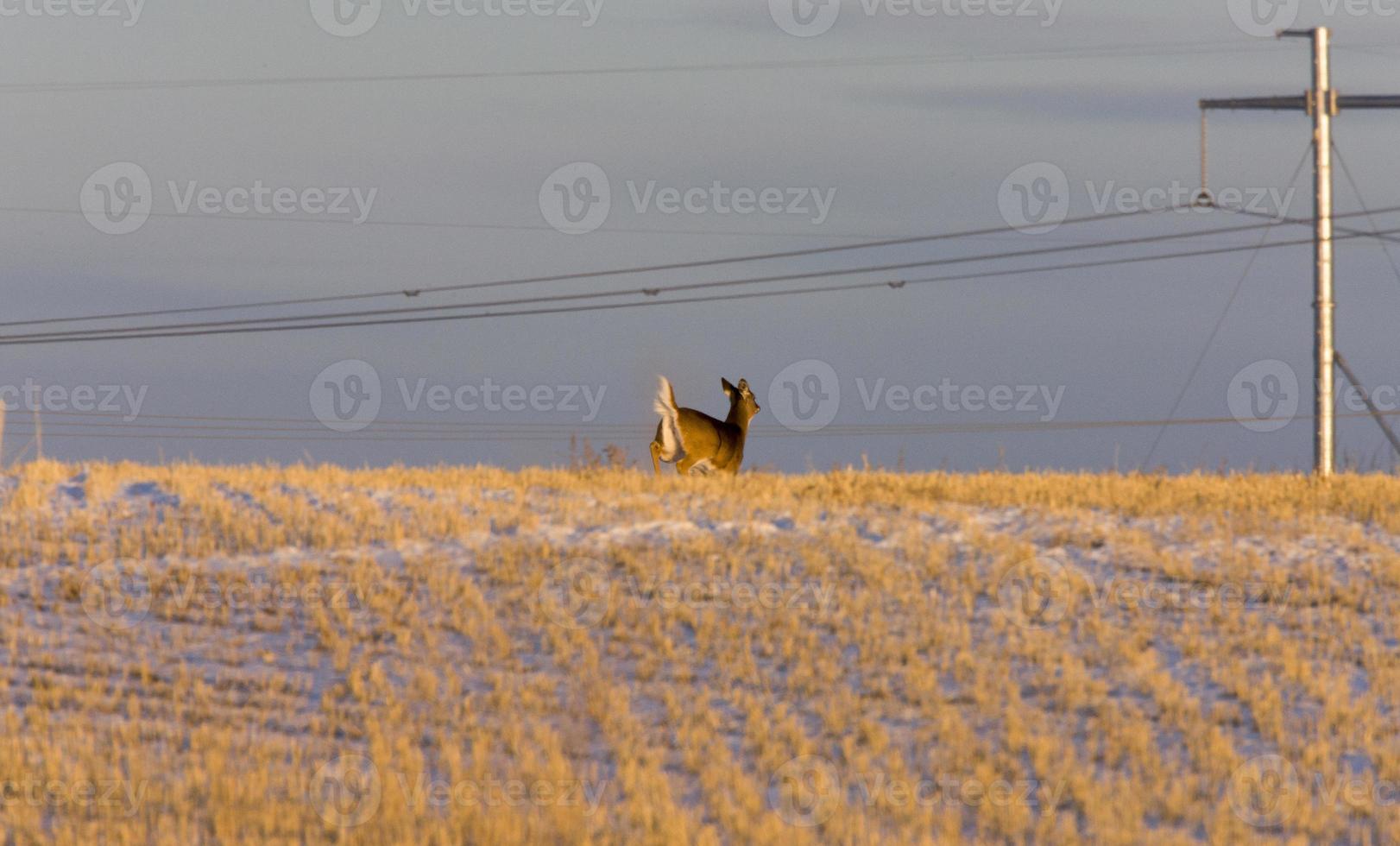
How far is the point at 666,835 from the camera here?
34.8ft

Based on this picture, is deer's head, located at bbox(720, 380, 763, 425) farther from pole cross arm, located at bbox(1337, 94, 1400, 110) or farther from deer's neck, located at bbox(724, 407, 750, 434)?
pole cross arm, located at bbox(1337, 94, 1400, 110)

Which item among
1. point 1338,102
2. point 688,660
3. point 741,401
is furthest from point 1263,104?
point 688,660

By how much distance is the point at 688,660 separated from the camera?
48.1 ft

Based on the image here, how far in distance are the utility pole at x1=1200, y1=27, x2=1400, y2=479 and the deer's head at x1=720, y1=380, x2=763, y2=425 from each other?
340 inches

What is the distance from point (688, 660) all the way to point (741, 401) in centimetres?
1432

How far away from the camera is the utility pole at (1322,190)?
2620cm

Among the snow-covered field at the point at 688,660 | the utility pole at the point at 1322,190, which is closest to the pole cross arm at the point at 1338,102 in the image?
the utility pole at the point at 1322,190

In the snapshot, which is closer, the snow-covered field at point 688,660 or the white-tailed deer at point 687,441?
the snow-covered field at point 688,660

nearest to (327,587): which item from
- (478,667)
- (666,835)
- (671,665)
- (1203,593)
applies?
(478,667)

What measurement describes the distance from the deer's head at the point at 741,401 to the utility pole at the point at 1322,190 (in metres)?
8.63

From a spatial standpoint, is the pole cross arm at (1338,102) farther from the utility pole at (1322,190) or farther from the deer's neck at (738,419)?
the deer's neck at (738,419)

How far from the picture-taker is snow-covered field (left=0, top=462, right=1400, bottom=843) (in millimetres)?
11344

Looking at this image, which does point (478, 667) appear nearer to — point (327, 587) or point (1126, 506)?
point (327, 587)

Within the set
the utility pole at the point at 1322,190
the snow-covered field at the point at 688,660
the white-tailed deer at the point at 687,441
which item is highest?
the utility pole at the point at 1322,190
